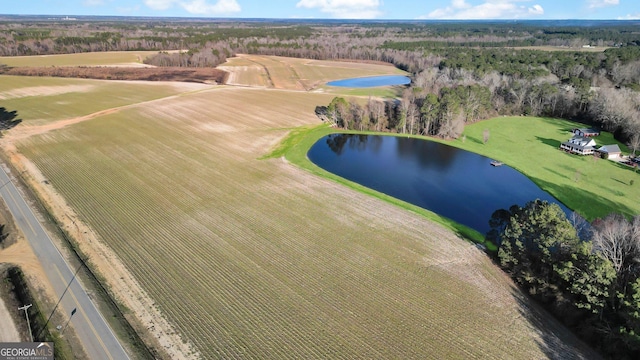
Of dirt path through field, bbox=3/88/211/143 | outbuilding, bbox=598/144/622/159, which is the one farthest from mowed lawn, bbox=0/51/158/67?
outbuilding, bbox=598/144/622/159

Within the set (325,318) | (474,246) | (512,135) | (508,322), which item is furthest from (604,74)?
(325,318)

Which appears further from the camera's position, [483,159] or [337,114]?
[337,114]

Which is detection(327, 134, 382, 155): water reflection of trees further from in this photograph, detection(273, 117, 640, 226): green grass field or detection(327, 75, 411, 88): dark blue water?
detection(327, 75, 411, 88): dark blue water

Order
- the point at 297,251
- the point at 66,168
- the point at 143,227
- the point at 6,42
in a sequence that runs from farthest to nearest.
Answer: the point at 6,42
the point at 66,168
the point at 143,227
the point at 297,251

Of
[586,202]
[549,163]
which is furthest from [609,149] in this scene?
[586,202]

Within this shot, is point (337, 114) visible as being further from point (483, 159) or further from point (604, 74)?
point (604, 74)

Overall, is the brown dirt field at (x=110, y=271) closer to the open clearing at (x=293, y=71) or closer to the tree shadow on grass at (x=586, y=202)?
the tree shadow on grass at (x=586, y=202)
